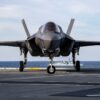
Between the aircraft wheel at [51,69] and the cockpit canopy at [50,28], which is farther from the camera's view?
the cockpit canopy at [50,28]

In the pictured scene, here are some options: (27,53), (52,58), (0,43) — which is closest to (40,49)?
(52,58)

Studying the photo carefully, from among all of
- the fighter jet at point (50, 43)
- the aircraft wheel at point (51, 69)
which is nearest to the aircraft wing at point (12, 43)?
the fighter jet at point (50, 43)

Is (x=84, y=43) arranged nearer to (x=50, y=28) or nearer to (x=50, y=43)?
(x=50, y=28)

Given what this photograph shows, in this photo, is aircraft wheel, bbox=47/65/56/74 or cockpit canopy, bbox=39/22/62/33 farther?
cockpit canopy, bbox=39/22/62/33

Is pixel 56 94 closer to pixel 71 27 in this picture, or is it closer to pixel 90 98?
pixel 90 98

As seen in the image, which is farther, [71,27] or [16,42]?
[71,27]

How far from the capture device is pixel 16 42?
33.7 meters

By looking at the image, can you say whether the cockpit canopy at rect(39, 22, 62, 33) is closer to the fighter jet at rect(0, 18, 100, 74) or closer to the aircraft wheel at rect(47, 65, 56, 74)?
the fighter jet at rect(0, 18, 100, 74)

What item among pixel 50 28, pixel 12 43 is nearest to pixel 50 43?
pixel 50 28

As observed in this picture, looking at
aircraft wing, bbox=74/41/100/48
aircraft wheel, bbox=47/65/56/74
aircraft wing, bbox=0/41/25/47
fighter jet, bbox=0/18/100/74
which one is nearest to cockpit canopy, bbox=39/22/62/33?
fighter jet, bbox=0/18/100/74

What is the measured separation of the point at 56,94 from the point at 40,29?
17.0m

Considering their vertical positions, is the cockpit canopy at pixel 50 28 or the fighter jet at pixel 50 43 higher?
the cockpit canopy at pixel 50 28

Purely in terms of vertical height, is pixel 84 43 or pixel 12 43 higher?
pixel 84 43

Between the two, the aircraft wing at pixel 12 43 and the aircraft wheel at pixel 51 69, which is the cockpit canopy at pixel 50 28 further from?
the aircraft wing at pixel 12 43
